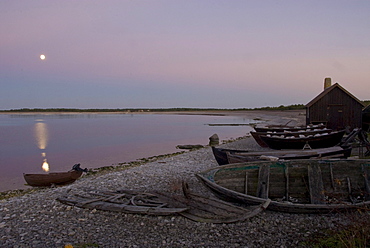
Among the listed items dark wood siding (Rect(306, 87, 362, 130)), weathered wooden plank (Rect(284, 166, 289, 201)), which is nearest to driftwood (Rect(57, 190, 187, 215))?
weathered wooden plank (Rect(284, 166, 289, 201))

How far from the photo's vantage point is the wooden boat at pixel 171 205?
708 cm

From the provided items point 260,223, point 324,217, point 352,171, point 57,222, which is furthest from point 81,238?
point 352,171

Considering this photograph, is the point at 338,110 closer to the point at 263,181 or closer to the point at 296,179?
the point at 296,179

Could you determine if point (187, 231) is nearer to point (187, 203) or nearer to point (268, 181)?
point (187, 203)

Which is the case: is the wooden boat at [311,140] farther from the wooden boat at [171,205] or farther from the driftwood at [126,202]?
the driftwood at [126,202]

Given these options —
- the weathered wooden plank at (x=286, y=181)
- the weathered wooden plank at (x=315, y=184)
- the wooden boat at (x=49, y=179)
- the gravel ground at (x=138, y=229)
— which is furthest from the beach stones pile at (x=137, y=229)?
the wooden boat at (x=49, y=179)

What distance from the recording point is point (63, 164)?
2253 cm

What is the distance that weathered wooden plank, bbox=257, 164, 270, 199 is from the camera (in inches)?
319

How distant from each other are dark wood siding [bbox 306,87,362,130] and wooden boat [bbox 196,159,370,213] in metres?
17.7

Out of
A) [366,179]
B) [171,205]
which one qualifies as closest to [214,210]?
[171,205]

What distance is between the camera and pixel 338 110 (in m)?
24.4

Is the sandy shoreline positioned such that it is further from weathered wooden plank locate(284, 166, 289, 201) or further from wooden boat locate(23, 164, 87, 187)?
wooden boat locate(23, 164, 87, 187)

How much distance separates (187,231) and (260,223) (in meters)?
1.73

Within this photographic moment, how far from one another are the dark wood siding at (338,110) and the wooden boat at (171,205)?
20.3 meters
